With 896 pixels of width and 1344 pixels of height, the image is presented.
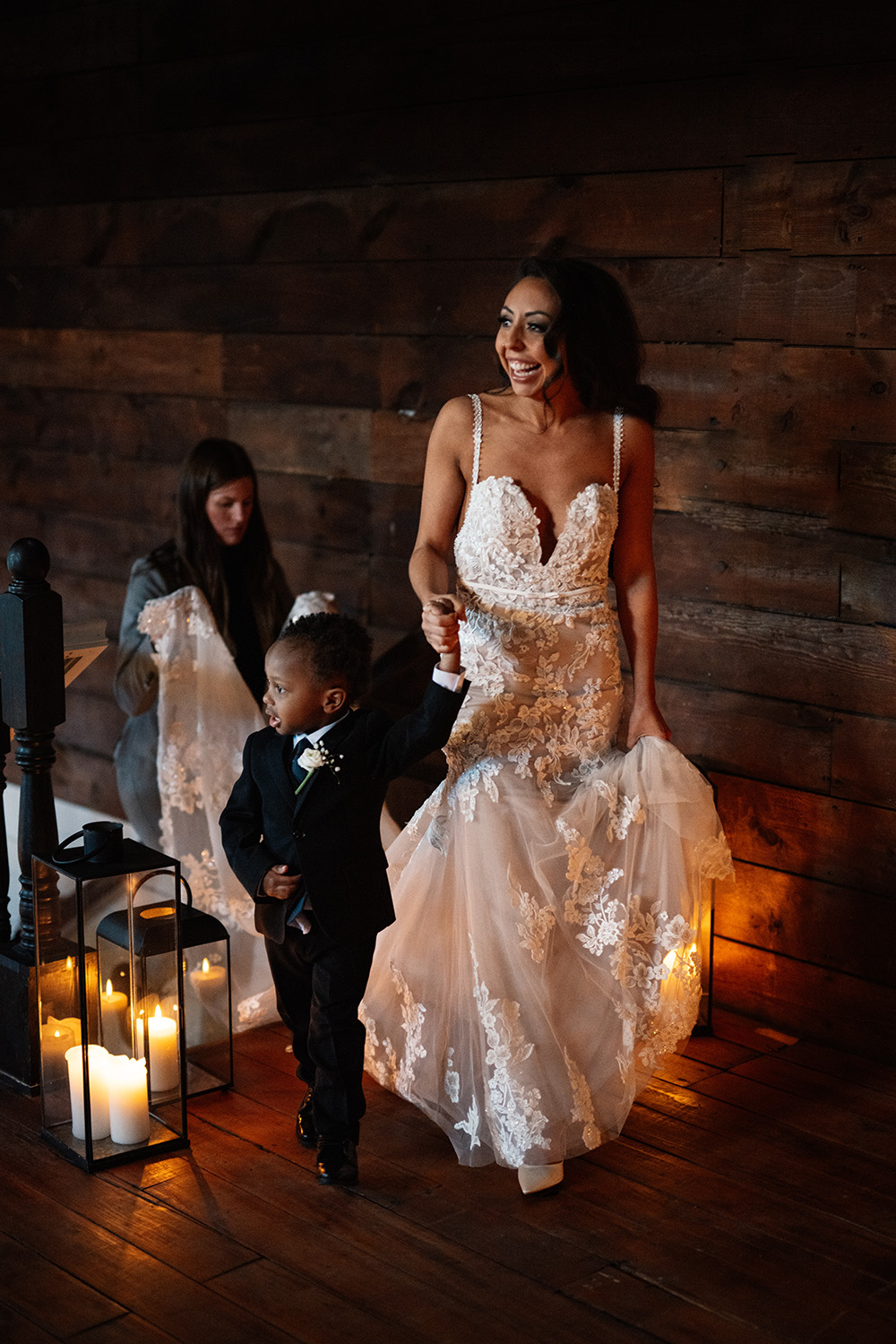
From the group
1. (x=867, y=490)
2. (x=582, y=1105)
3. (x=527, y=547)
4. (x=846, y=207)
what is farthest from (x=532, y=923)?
(x=846, y=207)

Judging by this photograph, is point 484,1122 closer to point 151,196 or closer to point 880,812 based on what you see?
point 880,812

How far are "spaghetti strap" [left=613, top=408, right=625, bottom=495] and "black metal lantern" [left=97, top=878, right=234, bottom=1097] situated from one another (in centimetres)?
113

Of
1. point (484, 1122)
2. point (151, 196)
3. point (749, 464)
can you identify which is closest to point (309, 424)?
point (151, 196)

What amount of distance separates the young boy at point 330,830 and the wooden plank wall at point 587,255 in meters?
1.06

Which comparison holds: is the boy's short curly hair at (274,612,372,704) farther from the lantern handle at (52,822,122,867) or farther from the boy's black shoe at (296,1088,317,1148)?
the boy's black shoe at (296,1088,317,1148)

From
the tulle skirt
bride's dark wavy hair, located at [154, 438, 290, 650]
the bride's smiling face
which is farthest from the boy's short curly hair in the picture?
bride's dark wavy hair, located at [154, 438, 290, 650]

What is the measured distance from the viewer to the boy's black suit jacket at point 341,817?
2539mm

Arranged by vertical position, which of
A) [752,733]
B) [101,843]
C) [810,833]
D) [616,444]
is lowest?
[810,833]

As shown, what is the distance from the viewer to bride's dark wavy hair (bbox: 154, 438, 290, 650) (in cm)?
349

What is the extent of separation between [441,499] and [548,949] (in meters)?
0.90

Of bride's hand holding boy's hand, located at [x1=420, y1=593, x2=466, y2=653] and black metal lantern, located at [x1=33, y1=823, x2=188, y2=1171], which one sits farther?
black metal lantern, located at [x1=33, y1=823, x2=188, y2=1171]

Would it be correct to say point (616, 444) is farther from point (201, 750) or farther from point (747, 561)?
point (201, 750)

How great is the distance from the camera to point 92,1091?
2.66m

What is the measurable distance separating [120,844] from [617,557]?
1.12 meters
